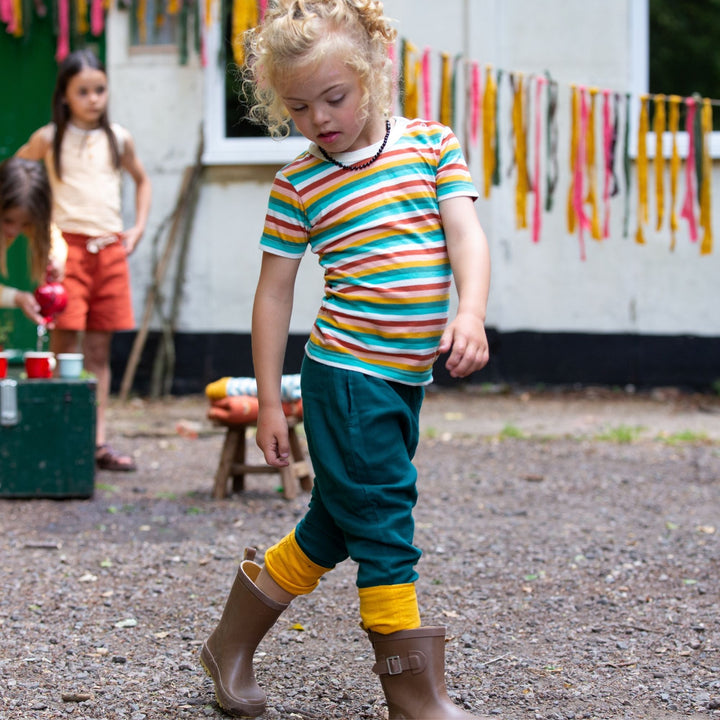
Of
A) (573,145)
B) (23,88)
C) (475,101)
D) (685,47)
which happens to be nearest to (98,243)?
(475,101)

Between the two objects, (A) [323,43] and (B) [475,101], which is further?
(B) [475,101]

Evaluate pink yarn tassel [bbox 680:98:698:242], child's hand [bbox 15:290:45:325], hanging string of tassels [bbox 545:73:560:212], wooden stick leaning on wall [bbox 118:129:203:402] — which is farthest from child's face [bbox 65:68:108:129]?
pink yarn tassel [bbox 680:98:698:242]

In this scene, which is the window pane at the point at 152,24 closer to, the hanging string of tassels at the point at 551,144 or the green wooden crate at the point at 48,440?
the hanging string of tassels at the point at 551,144

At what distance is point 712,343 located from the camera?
7129mm

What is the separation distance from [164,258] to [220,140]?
2.98ft

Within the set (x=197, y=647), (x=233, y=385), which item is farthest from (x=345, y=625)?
(x=233, y=385)

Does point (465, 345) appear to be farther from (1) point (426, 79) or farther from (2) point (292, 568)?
(1) point (426, 79)

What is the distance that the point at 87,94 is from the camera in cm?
497

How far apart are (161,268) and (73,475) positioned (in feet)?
10.2

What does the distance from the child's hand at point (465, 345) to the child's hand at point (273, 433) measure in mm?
437

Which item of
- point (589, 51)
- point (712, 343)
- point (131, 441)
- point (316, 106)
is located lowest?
point (131, 441)

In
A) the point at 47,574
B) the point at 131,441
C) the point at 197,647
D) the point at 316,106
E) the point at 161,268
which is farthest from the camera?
the point at 161,268

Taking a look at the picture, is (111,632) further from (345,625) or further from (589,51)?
(589,51)

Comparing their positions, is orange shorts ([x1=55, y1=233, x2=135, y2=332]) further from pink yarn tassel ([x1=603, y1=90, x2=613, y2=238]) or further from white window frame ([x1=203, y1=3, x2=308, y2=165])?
pink yarn tassel ([x1=603, y1=90, x2=613, y2=238])
